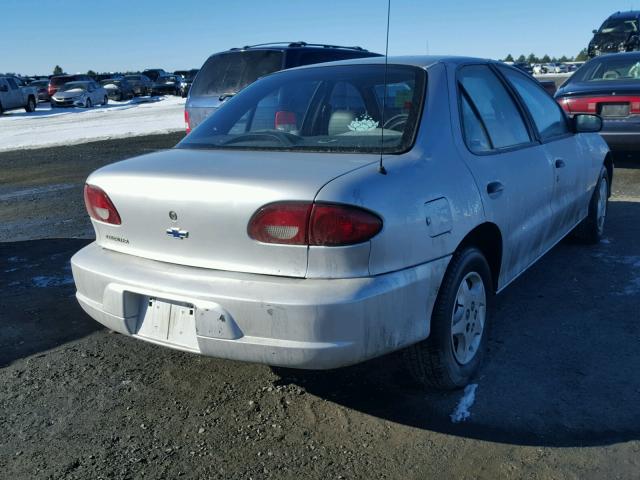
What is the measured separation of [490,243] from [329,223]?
4.36ft

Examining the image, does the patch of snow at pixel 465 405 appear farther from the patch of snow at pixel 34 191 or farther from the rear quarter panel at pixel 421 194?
the patch of snow at pixel 34 191

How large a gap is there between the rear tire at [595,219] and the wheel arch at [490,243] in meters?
2.18

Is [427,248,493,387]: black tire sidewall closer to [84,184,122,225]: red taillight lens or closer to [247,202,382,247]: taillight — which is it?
[247,202,382,247]: taillight

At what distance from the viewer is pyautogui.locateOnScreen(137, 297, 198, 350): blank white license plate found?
2.79 m

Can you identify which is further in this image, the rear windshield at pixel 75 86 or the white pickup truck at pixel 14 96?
the rear windshield at pixel 75 86

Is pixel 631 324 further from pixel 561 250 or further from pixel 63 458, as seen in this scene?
pixel 63 458

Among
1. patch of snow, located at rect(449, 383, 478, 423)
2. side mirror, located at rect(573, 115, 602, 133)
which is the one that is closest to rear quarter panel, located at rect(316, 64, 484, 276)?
patch of snow, located at rect(449, 383, 478, 423)

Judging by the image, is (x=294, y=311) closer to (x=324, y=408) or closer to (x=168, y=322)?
(x=168, y=322)

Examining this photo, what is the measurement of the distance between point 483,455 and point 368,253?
0.98m

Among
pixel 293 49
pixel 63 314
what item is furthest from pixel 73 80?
pixel 63 314

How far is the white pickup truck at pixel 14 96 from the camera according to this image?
29.0 m

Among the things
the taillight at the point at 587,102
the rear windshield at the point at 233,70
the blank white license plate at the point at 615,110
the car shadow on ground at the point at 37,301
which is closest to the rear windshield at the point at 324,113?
the car shadow on ground at the point at 37,301

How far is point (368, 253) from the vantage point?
8.53 ft

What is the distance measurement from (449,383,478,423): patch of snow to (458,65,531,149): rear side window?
131 cm
